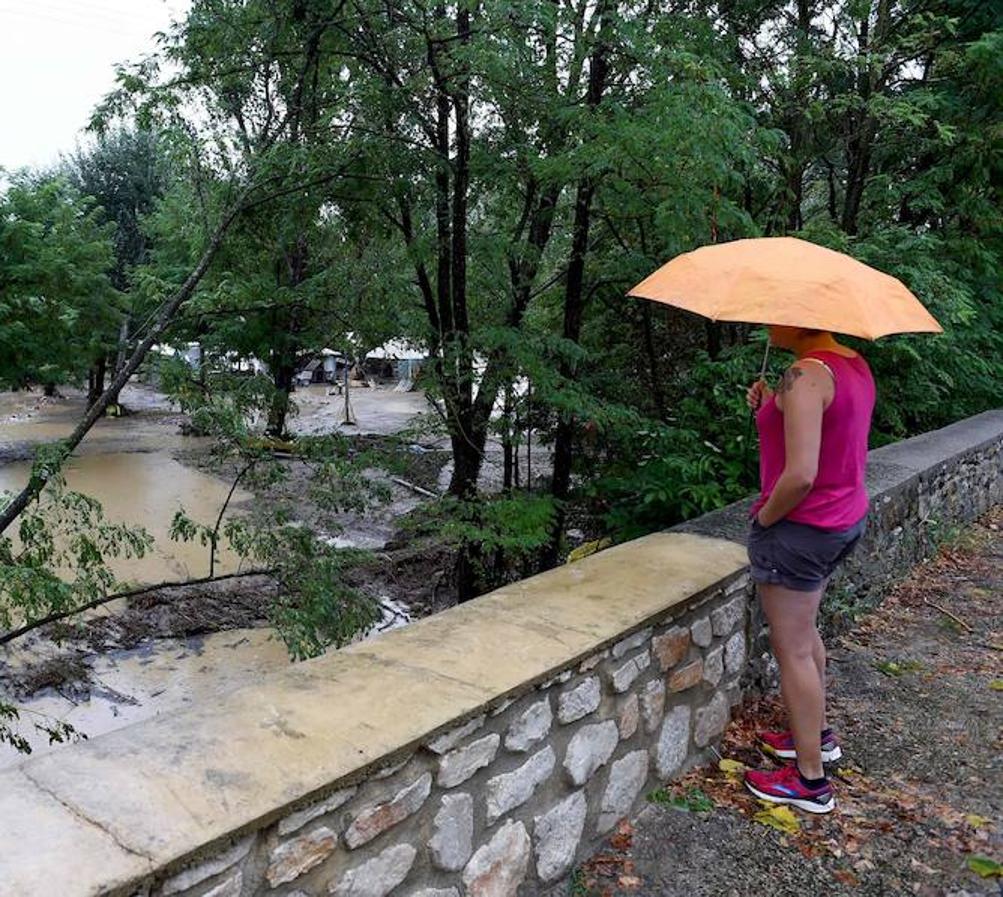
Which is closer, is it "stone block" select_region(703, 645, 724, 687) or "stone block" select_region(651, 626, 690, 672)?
"stone block" select_region(651, 626, 690, 672)

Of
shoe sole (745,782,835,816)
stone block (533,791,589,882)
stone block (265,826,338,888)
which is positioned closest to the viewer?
stone block (265,826,338,888)

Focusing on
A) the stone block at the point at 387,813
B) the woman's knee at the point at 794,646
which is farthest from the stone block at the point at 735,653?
the stone block at the point at 387,813

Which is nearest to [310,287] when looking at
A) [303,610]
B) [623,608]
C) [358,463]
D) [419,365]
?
[419,365]

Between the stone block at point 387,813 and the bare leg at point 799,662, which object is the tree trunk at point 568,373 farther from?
the stone block at point 387,813

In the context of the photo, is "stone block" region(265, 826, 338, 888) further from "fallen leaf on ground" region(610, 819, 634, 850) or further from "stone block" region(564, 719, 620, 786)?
"fallen leaf on ground" region(610, 819, 634, 850)

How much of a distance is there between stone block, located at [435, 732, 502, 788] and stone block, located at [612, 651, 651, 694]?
518mm

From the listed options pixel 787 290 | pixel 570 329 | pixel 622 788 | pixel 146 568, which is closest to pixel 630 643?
pixel 622 788

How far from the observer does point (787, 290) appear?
2340mm

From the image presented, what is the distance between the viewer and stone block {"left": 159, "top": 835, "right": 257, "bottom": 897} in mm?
1327

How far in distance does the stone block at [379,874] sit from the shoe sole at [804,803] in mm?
1336

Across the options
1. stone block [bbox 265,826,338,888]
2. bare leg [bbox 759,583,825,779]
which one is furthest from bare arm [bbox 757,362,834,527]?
stone block [bbox 265,826,338,888]

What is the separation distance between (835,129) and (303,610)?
6438 mm

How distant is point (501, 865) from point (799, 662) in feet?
3.65

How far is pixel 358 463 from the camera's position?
5.81m
